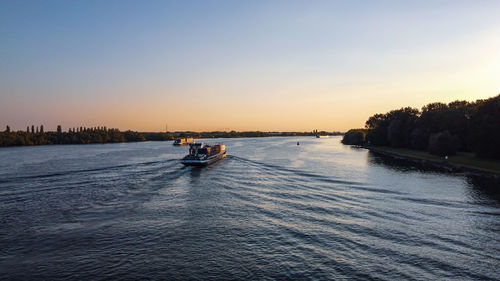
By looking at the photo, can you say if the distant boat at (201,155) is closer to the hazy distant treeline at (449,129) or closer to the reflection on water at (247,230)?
the reflection on water at (247,230)

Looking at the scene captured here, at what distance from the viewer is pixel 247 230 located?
78.2ft

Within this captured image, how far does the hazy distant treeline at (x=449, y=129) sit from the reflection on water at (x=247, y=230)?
23477 mm

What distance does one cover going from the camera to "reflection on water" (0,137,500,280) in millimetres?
17172

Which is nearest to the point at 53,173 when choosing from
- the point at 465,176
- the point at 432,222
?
the point at 432,222

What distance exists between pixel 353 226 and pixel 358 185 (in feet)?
66.0

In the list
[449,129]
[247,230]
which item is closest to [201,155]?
[247,230]

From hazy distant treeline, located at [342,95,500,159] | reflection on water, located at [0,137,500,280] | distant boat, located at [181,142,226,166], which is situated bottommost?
reflection on water, located at [0,137,500,280]

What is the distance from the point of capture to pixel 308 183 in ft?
146

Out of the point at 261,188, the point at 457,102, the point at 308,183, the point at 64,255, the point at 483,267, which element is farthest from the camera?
the point at 457,102

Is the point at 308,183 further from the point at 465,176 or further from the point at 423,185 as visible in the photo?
the point at 465,176

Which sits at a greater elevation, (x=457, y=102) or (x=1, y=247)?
(x=457, y=102)

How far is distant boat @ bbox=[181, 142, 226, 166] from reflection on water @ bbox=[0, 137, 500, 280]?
20215 millimetres

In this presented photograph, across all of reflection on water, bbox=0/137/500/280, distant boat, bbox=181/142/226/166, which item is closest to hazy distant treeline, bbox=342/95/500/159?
reflection on water, bbox=0/137/500/280

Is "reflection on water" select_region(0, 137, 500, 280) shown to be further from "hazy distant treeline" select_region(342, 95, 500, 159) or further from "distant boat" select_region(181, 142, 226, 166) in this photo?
"hazy distant treeline" select_region(342, 95, 500, 159)
